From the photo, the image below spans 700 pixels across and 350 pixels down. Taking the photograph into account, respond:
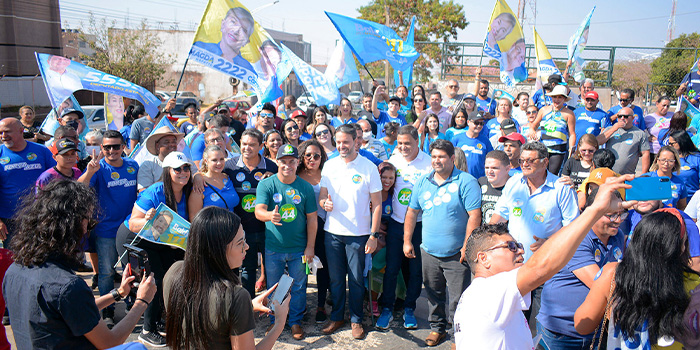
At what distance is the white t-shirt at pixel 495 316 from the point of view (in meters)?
2.05

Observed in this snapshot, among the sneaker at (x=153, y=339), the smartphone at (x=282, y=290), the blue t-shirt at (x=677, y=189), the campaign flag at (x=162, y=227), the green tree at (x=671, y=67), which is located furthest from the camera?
the green tree at (x=671, y=67)

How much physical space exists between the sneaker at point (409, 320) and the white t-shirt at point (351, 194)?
3.18 feet

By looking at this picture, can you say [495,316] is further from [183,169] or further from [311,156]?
[311,156]

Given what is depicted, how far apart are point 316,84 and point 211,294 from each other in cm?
630

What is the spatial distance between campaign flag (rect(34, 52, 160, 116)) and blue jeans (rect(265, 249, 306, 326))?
Result: 2955 millimetres

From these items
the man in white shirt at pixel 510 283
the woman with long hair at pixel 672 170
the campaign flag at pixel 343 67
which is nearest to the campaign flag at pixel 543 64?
the campaign flag at pixel 343 67

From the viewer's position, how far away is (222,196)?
15.5 feet

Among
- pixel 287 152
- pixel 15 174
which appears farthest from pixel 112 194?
pixel 287 152

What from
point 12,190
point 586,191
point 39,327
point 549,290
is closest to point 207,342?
point 39,327

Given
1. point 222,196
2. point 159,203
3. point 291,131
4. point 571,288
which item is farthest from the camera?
point 291,131

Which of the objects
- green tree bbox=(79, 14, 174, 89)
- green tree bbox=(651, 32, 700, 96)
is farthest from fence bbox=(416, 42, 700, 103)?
green tree bbox=(79, 14, 174, 89)

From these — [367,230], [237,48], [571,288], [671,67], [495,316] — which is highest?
[671,67]

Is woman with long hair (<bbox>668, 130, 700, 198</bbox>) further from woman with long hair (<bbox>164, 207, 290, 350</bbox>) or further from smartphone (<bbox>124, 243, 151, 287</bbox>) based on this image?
smartphone (<bbox>124, 243, 151, 287</bbox>)

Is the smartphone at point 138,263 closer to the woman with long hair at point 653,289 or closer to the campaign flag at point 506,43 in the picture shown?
the woman with long hair at point 653,289
